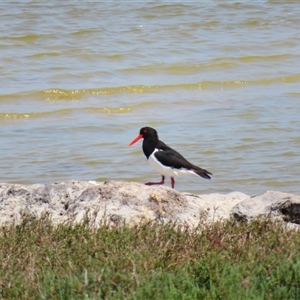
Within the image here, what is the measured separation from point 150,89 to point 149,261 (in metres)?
9.45

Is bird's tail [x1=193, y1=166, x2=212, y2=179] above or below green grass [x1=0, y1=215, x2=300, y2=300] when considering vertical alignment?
below

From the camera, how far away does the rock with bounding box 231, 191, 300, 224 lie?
5789 millimetres

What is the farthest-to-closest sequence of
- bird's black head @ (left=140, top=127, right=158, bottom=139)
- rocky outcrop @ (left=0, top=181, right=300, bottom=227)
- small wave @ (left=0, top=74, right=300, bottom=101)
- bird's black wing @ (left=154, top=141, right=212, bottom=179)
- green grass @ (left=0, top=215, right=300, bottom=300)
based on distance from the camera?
small wave @ (left=0, top=74, right=300, bottom=101) → bird's black head @ (left=140, top=127, right=158, bottom=139) → bird's black wing @ (left=154, top=141, right=212, bottom=179) → rocky outcrop @ (left=0, top=181, right=300, bottom=227) → green grass @ (left=0, top=215, right=300, bottom=300)

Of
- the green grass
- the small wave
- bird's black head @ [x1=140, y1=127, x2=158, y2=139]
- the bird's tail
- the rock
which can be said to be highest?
bird's black head @ [x1=140, y1=127, x2=158, y2=139]

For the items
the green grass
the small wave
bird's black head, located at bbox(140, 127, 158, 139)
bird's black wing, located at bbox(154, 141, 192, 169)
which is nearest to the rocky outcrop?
the green grass

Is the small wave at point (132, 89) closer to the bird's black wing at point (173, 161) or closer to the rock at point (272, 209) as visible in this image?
the bird's black wing at point (173, 161)

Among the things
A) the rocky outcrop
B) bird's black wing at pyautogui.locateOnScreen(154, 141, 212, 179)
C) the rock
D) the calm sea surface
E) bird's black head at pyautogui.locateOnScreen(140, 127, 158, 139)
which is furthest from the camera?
the calm sea surface

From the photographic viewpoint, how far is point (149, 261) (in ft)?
15.0

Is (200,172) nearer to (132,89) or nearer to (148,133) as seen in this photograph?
(148,133)

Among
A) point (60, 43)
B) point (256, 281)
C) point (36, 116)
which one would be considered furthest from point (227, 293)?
point (60, 43)

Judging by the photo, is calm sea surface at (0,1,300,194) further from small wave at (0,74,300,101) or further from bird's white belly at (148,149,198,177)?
bird's white belly at (148,149,198,177)

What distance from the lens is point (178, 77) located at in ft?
48.2

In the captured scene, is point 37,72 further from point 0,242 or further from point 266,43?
point 0,242

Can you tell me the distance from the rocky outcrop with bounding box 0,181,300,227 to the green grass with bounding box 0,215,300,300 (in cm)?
27
